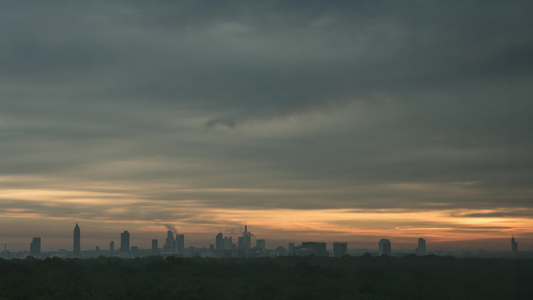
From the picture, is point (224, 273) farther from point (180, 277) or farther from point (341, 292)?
point (341, 292)

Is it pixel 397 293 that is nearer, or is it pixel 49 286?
pixel 49 286

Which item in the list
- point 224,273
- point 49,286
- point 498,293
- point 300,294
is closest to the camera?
point 49,286

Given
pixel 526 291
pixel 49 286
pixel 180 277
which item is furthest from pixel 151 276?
pixel 526 291

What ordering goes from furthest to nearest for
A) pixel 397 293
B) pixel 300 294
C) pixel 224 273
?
pixel 224 273, pixel 397 293, pixel 300 294

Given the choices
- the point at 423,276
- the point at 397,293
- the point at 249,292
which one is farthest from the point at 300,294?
the point at 423,276

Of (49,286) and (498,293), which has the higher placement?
(49,286)

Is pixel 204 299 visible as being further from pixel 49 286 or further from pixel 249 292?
pixel 49 286
